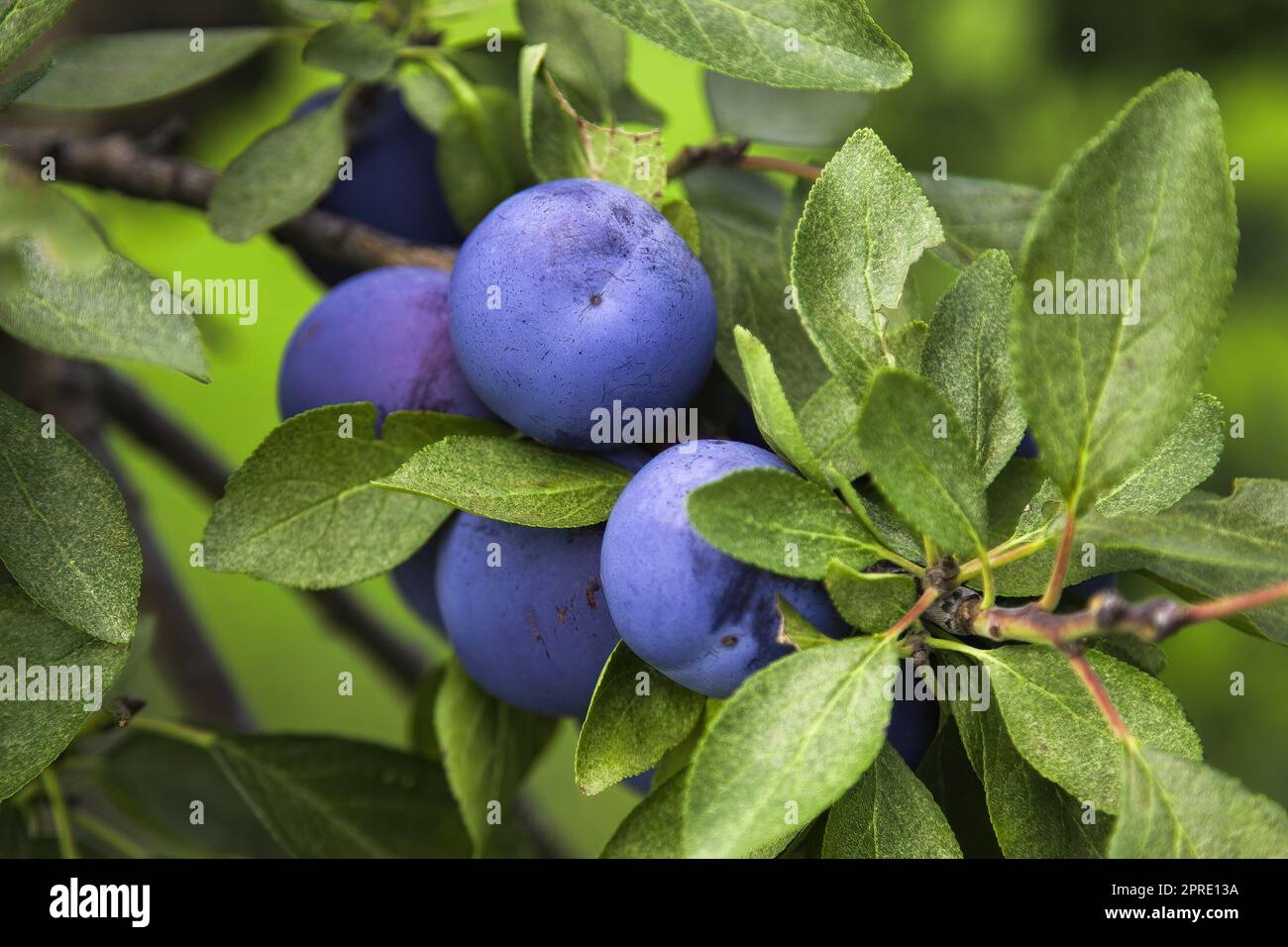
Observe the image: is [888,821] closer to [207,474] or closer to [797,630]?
[797,630]

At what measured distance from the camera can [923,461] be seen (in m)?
0.43

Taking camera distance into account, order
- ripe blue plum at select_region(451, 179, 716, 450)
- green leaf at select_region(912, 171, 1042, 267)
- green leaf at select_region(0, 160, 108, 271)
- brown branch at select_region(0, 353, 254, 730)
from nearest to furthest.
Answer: green leaf at select_region(0, 160, 108, 271)
ripe blue plum at select_region(451, 179, 716, 450)
green leaf at select_region(912, 171, 1042, 267)
brown branch at select_region(0, 353, 254, 730)

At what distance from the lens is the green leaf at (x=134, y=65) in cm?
75

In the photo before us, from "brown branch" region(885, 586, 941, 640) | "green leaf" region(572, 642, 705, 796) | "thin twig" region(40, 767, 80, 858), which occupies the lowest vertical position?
"thin twig" region(40, 767, 80, 858)

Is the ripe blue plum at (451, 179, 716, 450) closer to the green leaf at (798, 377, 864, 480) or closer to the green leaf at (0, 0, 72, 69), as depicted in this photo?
the green leaf at (798, 377, 864, 480)

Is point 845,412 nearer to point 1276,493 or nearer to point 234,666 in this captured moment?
point 1276,493

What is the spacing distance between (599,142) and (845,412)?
0.20m

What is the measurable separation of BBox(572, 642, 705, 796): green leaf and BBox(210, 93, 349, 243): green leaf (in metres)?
0.32

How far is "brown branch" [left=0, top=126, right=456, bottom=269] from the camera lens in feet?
2.35

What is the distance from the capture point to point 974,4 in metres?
1.12

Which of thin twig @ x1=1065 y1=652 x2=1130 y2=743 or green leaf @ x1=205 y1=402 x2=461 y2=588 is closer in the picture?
thin twig @ x1=1065 y1=652 x2=1130 y2=743

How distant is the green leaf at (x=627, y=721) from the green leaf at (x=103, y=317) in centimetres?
20

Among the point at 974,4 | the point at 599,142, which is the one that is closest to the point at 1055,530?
the point at 599,142

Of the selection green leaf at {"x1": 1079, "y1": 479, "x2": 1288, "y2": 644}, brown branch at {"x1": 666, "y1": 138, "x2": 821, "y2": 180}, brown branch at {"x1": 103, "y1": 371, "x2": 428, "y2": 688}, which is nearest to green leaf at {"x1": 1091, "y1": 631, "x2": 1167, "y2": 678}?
green leaf at {"x1": 1079, "y1": 479, "x2": 1288, "y2": 644}
